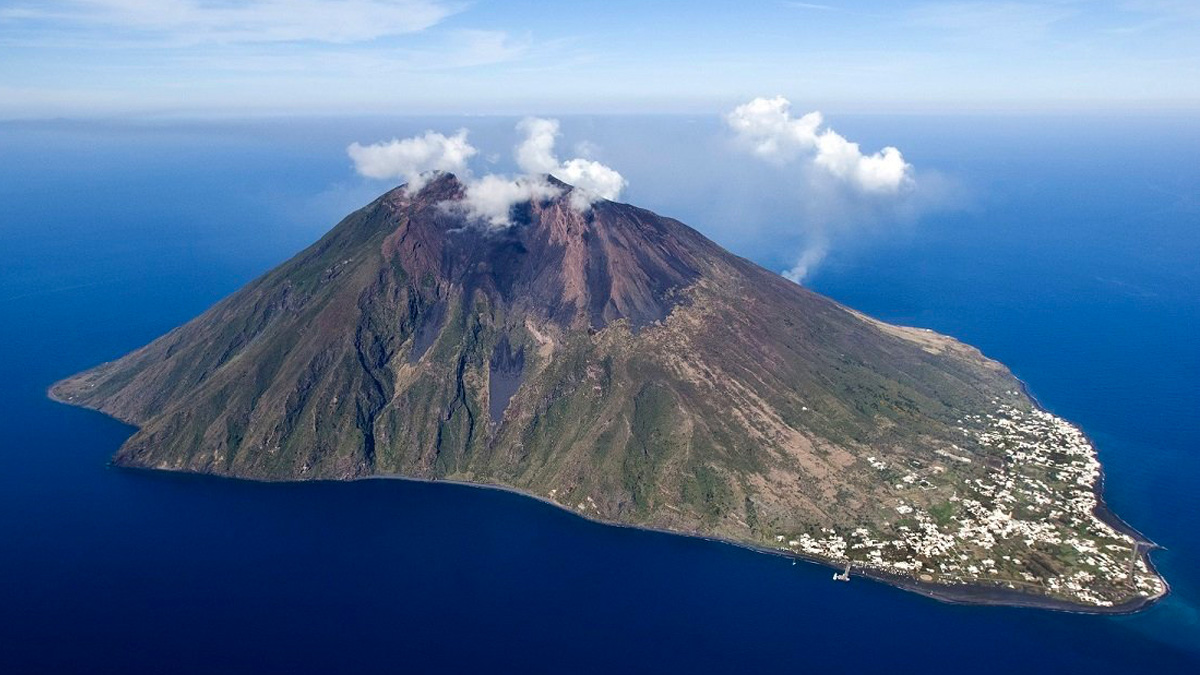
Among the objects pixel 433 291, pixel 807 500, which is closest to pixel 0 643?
pixel 433 291

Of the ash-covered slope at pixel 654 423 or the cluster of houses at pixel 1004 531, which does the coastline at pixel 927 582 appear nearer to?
the ash-covered slope at pixel 654 423

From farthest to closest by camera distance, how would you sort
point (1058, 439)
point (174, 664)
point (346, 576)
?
point (1058, 439), point (346, 576), point (174, 664)

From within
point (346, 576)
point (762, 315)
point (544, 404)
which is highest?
point (762, 315)

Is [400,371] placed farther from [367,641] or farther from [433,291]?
[367,641]

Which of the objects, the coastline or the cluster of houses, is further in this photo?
the cluster of houses

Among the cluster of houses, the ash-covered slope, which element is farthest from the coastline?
the cluster of houses

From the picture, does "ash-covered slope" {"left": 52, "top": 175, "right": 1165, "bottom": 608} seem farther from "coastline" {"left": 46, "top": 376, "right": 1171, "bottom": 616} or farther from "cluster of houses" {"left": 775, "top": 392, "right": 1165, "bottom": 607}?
"coastline" {"left": 46, "top": 376, "right": 1171, "bottom": 616}

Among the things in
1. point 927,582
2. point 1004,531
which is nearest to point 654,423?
point 927,582
